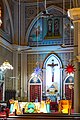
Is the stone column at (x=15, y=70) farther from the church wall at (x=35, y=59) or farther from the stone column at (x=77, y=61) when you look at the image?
the stone column at (x=77, y=61)

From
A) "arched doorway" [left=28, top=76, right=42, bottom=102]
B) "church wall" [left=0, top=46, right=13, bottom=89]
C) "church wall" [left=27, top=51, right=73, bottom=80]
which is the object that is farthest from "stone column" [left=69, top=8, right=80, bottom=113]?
"arched doorway" [left=28, top=76, right=42, bottom=102]

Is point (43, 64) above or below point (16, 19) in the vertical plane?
below

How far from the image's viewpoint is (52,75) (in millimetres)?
23328

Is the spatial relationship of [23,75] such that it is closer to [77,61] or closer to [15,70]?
[15,70]

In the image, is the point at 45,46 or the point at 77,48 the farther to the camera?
the point at 45,46

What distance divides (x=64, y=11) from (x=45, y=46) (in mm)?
2610

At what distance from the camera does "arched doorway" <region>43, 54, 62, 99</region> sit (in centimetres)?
2306

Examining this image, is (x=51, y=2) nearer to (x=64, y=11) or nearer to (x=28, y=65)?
(x=64, y=11)

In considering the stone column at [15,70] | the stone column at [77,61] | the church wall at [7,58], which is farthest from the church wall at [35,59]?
the stone column at [77,61]

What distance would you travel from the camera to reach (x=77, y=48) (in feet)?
50.3

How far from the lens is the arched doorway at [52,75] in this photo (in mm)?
23062

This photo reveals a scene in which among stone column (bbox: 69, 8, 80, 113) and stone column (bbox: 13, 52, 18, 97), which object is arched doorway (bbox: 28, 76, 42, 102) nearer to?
stone column (bbox: 13, 52, 18, 97)

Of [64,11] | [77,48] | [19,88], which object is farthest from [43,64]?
[77,48]

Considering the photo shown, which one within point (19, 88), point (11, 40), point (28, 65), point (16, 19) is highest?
point (16, 19)
